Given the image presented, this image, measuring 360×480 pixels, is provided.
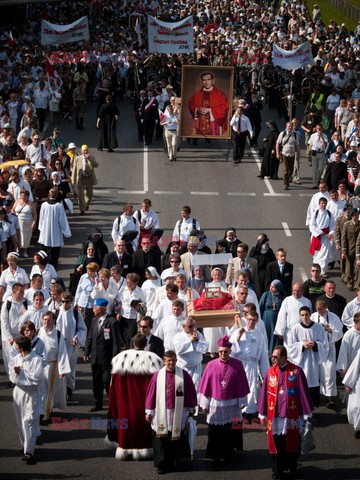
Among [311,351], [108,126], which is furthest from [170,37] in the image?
[311,351]

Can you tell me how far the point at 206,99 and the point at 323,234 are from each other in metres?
9.62

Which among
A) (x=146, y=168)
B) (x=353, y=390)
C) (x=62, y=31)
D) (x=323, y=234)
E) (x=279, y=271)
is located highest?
(x=62, y=31)

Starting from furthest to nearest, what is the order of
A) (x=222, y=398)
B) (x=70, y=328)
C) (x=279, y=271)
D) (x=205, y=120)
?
1. (x=205, y=120)
2. (x=279, y=271)
3. (x=70, y=328)
4. (x=222, y=398)

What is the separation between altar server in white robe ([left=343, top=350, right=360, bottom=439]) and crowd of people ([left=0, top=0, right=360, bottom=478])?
24 mm

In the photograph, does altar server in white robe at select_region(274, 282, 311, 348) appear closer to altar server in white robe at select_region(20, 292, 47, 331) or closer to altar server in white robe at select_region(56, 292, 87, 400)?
altar server in white robe at select_region(56, 292, 87, 400)

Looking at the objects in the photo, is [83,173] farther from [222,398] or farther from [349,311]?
[222,398]

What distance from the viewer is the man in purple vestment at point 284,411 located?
1526cm

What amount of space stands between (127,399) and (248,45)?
111ft

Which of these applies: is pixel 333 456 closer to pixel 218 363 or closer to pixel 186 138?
pixel 218 363

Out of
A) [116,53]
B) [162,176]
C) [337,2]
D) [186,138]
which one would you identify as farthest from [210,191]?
[337,2]

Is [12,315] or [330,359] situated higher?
[12,315]

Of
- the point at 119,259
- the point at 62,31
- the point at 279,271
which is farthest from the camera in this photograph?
the point at 62,31

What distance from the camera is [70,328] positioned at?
18.0 m

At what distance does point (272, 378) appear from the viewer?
607 inches
